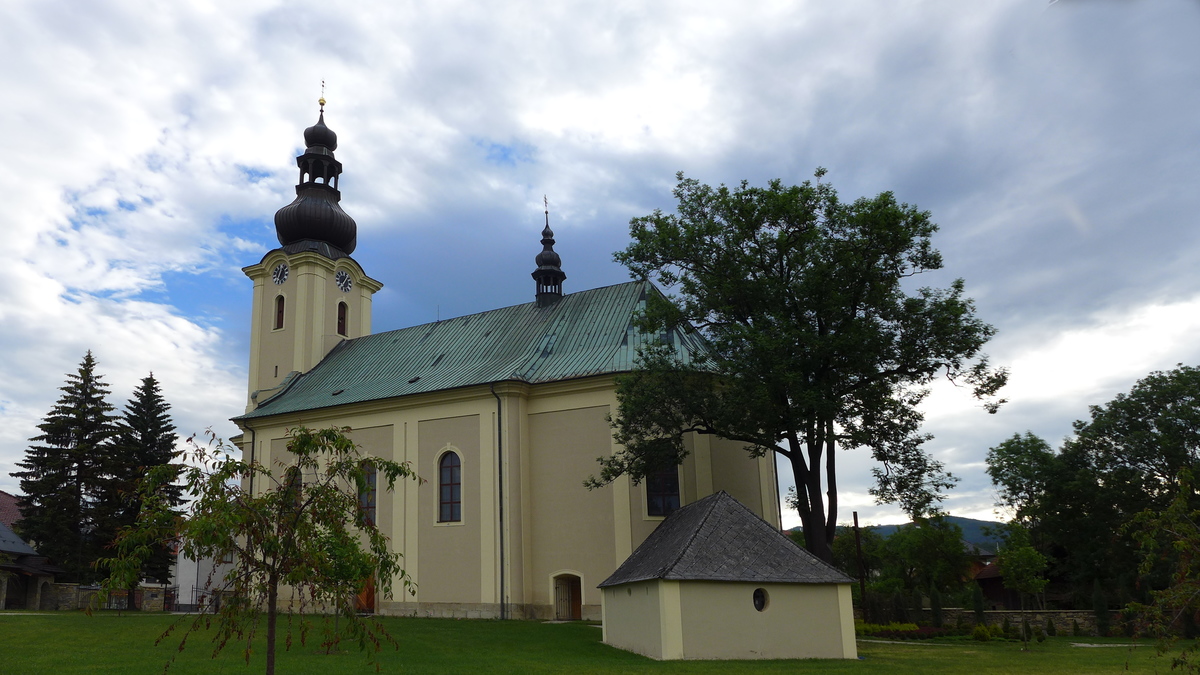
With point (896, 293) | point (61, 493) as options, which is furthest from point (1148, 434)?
point (61, 493)

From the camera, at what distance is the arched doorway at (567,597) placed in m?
26.6

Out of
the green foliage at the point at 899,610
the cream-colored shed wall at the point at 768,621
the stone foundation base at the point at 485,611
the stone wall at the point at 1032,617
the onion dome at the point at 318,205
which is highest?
the onion dome at the point at 318,205

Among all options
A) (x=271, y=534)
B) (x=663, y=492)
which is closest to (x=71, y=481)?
(x=663, y=492)

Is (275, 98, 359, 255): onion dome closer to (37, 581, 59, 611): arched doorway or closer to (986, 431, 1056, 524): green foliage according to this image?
(37, 581, 59, 611): arched doorway

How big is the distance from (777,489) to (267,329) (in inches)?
926

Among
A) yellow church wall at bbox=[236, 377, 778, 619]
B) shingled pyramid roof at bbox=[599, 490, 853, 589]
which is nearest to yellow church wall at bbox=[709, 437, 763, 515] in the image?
yellow church wall at bbox=[236, 377, 778, 619]

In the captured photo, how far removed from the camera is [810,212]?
21.3 meters

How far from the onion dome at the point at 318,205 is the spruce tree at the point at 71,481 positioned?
36.6ft

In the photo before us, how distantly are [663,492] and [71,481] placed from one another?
2668cm

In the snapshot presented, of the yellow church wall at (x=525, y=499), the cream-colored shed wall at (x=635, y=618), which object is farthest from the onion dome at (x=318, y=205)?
the cream-colored shed wall at (x=635, y=618)

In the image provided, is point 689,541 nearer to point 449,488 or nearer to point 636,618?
point 636,618

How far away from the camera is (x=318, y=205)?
37.3m

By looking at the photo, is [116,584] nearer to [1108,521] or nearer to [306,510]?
[306,510]

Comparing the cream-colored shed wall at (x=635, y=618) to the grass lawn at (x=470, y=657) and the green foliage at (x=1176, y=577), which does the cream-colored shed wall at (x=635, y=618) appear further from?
the green foliage at (x=1176, y=577)
